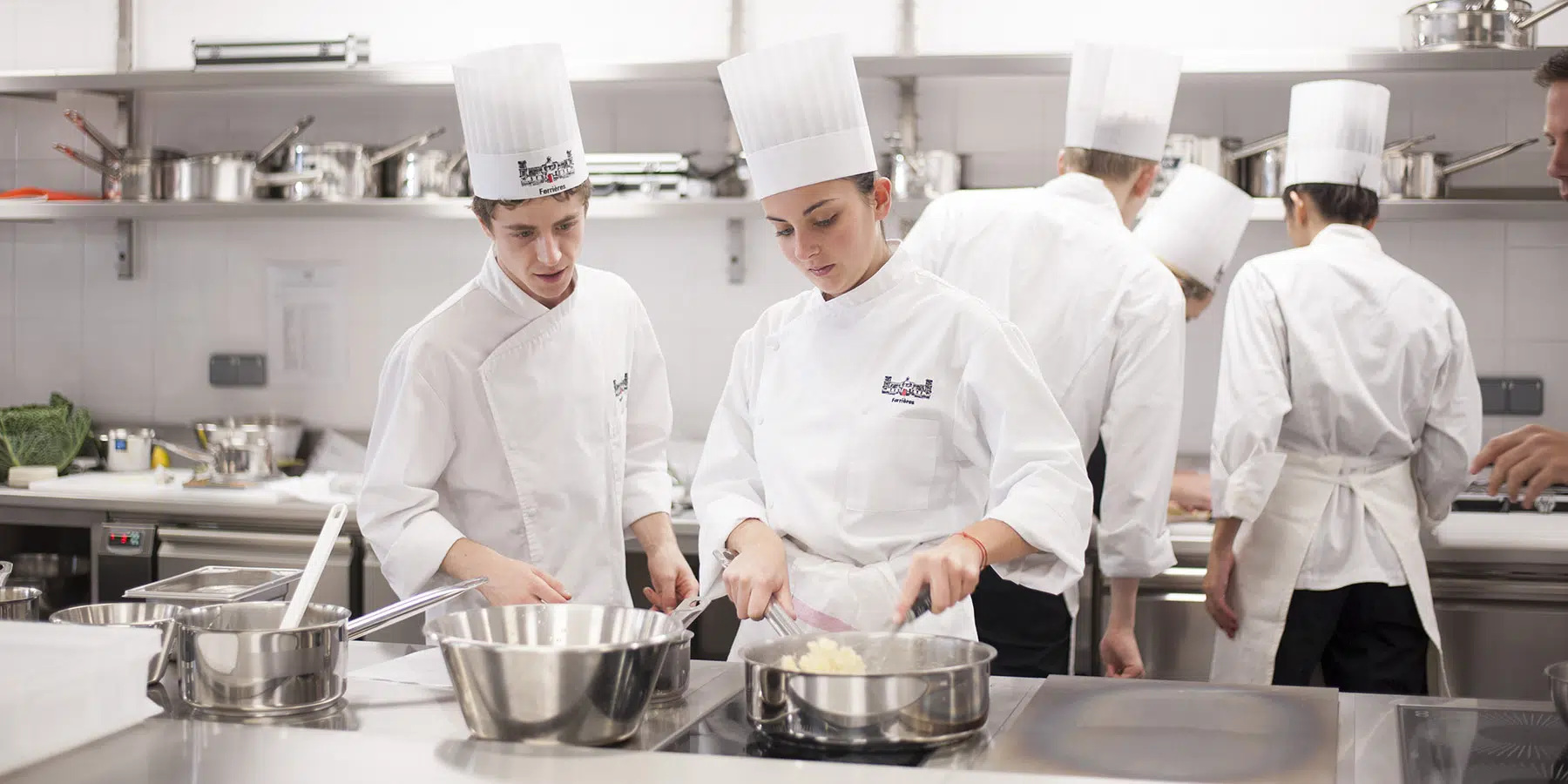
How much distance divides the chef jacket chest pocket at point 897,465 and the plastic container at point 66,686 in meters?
0.84

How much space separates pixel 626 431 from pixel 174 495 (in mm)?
1867

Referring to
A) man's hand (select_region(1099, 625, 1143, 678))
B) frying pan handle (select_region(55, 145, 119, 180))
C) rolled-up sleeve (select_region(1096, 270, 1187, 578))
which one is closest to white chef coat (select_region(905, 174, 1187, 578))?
rolled-up sleeve (select_region(1096, 270, 1187, 578))

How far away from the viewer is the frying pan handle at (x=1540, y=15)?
3014mm

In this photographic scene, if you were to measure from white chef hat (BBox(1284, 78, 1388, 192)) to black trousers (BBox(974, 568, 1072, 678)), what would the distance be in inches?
45.7

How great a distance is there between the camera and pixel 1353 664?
9.07 feet

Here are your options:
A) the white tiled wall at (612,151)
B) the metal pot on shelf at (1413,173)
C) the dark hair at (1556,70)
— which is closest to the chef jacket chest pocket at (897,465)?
the dark hair at (1556,70)

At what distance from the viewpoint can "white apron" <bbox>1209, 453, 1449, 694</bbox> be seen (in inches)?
108

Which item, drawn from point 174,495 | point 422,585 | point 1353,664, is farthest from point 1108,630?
point 174,495

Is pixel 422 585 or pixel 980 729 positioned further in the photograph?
pixel 422 585

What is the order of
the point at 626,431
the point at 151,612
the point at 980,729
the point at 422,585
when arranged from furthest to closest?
the point at 626,431 < the point at 422,585 < the point at 151,612 < the point at 980,729

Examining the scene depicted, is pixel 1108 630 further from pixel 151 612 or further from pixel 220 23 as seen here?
pixel 220 23

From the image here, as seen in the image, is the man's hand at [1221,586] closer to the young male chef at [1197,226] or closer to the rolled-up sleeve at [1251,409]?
the rolled-up sleeve at [1251,409]

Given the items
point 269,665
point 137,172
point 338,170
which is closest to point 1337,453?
point 269,665

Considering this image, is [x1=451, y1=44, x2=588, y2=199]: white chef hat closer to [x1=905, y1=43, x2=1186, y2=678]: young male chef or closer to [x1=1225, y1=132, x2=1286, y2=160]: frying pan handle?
[x1=905, y1=43, x2=1186, y2=678]: young male chef
